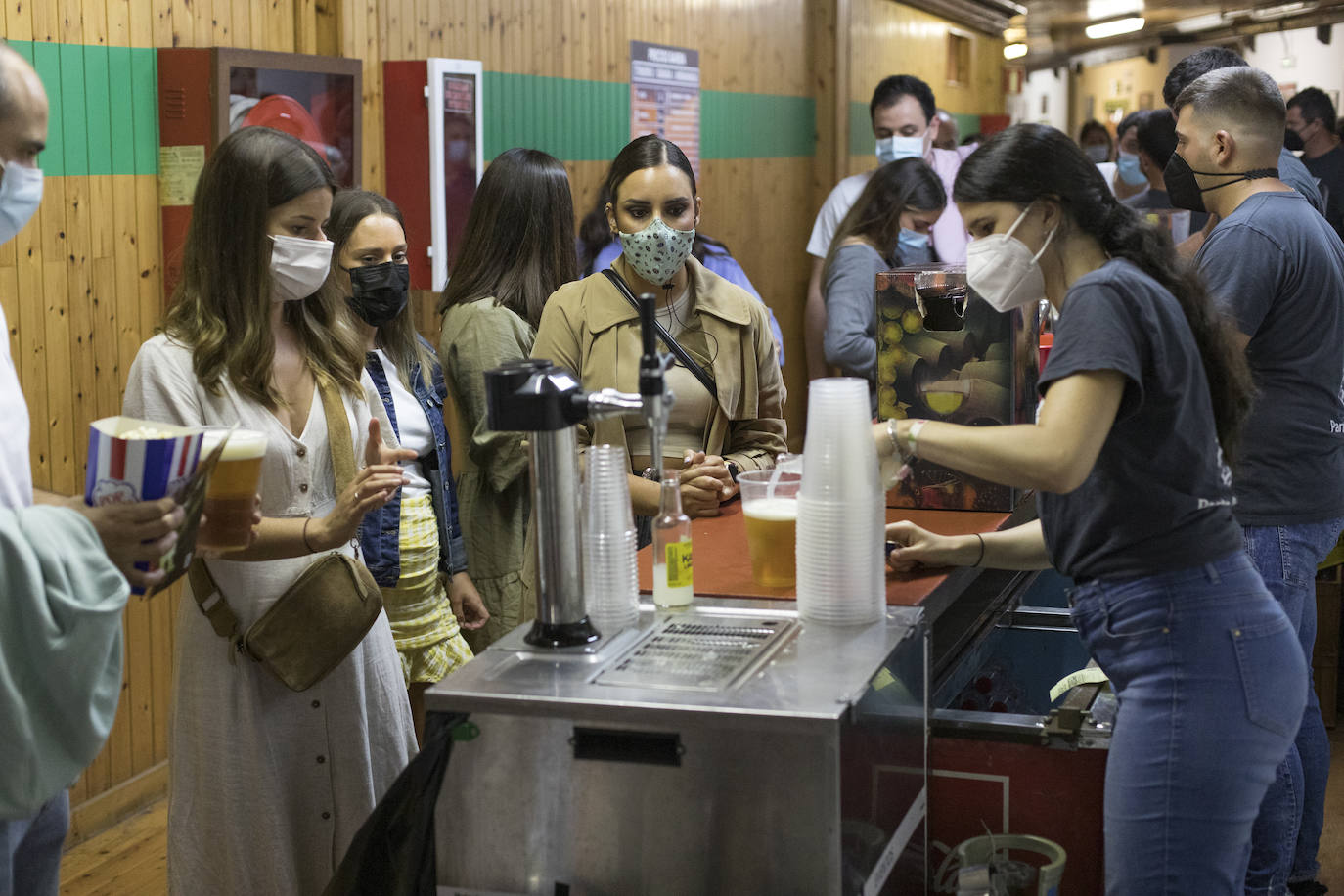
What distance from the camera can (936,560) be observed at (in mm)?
2387

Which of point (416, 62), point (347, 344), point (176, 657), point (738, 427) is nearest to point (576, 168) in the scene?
point (416, 62)

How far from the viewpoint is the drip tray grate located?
71.6 inches

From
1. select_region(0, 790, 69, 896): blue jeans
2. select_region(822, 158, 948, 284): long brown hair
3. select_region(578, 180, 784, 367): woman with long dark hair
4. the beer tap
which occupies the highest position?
select_region(822, 158, 948, 284): long brown hair

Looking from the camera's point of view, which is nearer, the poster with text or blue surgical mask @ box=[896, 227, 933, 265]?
blue surgical mask @ box=[896, 227, 933, 265]

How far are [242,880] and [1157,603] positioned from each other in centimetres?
158

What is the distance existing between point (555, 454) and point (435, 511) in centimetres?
135

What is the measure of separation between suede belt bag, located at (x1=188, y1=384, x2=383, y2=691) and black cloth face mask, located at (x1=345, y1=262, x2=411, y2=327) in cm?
104

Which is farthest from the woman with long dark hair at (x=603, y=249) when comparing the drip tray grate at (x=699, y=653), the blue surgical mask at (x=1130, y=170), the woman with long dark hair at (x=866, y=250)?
the blue surgical mask at (x=1130, y=170)

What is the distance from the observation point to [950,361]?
9.18 feet

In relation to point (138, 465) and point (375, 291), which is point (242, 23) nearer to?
point (375, 291)

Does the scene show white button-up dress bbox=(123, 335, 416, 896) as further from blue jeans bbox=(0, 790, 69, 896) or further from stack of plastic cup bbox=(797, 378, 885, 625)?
stack of plastic cup bbox=(797, 378, 885, 625)

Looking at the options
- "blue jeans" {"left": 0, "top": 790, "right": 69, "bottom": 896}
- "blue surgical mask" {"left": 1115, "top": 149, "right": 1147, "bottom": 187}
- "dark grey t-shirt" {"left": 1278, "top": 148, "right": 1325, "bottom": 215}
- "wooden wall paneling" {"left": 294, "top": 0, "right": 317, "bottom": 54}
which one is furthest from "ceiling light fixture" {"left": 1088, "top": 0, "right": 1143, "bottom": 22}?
"blue jeans" {"left": 0, "top": 790, "right": 69, "bottom": 896}

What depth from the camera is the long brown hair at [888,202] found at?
4.94 meters

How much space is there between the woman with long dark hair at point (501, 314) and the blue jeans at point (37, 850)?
5.64ft
